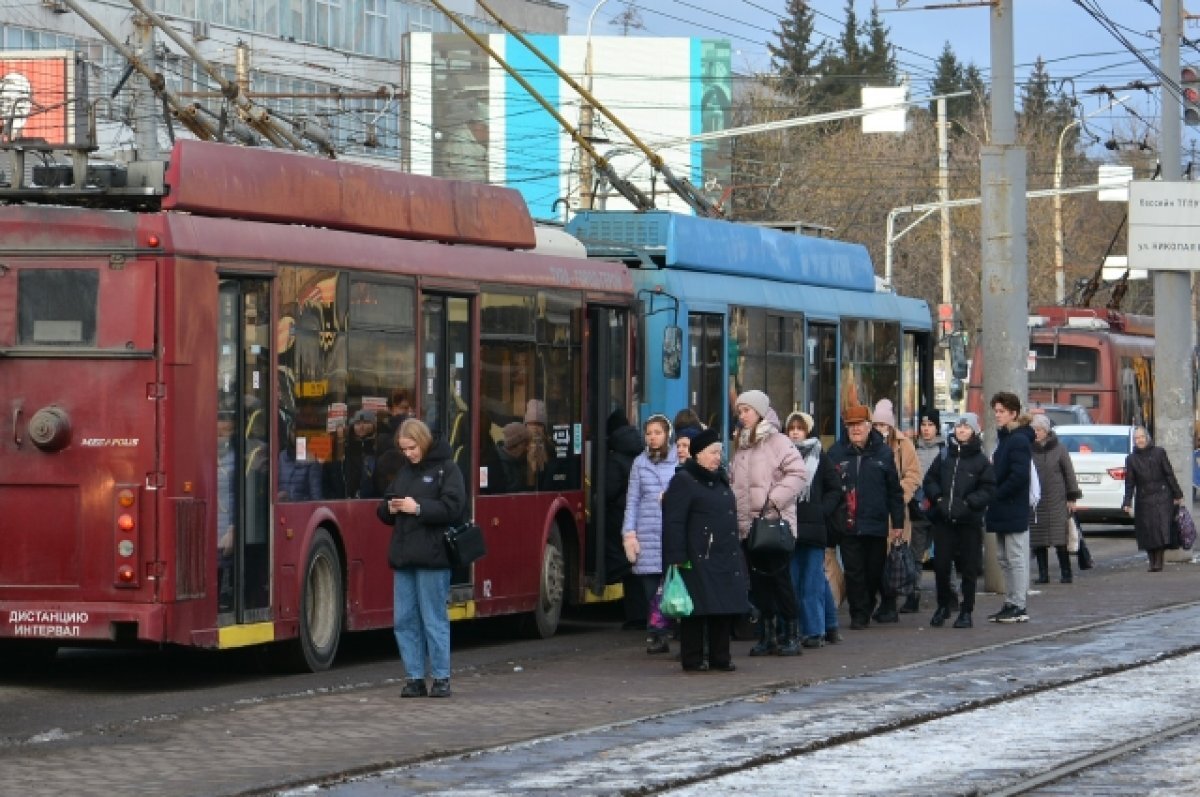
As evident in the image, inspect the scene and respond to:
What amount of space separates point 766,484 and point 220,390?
3833 millimetres

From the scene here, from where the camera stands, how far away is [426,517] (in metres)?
14.4

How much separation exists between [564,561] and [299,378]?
14.4ft

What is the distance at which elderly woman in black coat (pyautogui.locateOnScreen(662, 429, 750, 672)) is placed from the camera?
53.1 ft

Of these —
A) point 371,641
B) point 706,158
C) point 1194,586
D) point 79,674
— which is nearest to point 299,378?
point 79,674

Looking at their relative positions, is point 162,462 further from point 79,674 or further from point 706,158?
point 706,158

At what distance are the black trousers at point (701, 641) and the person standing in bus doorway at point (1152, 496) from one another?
42.2ft

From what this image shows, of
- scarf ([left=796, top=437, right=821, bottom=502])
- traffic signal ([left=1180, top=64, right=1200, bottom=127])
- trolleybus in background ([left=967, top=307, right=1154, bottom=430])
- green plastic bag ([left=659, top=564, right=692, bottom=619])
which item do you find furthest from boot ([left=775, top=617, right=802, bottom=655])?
trolleybus in background ([left=967, top=307, right=1154, bottom=430])

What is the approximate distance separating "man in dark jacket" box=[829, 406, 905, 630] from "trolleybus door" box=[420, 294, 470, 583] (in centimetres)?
309

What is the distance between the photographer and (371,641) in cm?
1948

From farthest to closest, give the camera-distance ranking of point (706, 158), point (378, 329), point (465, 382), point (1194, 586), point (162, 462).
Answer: point (706, 158) < point (1194, 586) < point (465, 382) < point (378, 329) < point (162, 462)

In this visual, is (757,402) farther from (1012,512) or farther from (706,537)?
(1012,512)

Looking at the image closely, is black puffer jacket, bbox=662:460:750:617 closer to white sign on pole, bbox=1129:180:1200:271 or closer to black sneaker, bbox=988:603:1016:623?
black sneaker, bbox=988:603:1016:623

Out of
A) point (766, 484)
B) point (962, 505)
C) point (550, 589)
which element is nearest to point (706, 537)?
point (766, 484)

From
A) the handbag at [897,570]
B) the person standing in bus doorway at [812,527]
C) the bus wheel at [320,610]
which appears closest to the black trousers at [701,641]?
the person standing in bus doorway at [812,527]
